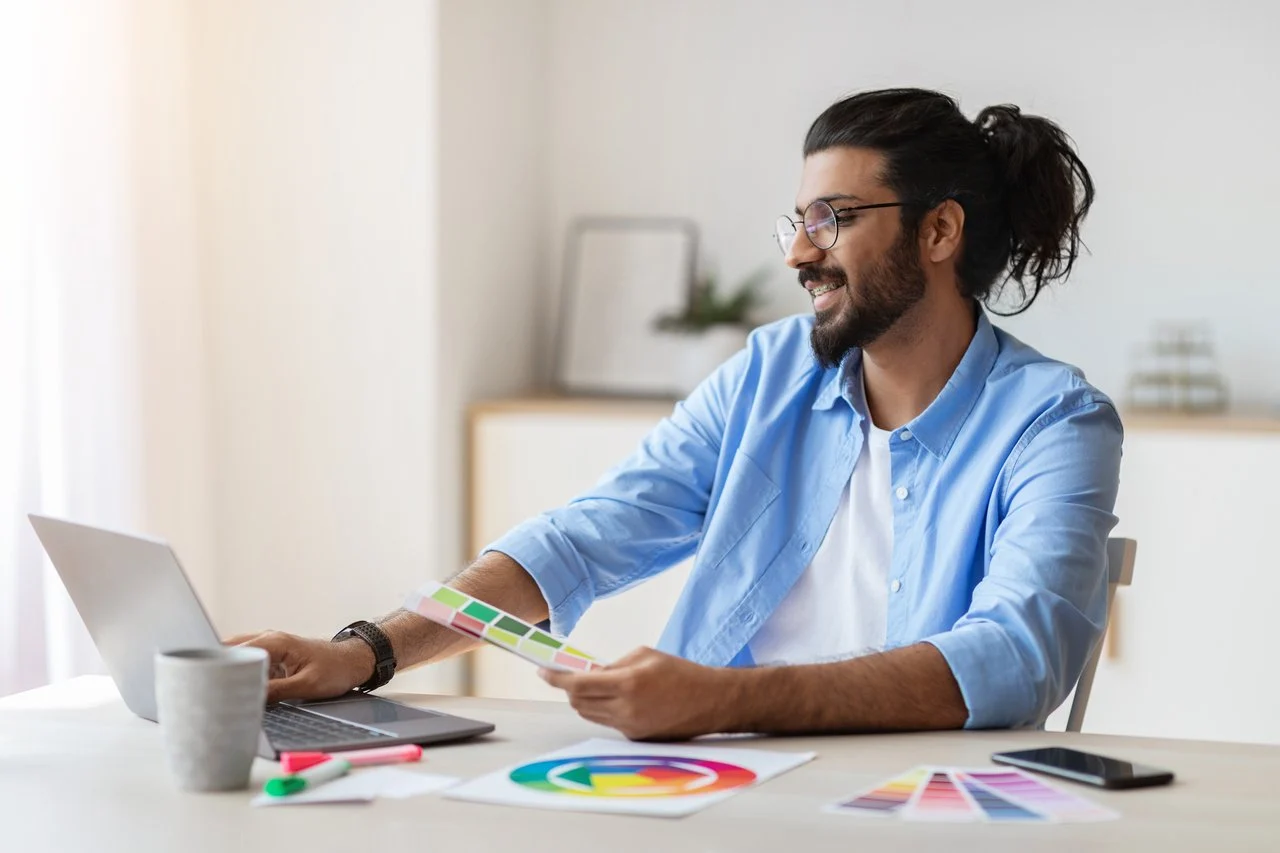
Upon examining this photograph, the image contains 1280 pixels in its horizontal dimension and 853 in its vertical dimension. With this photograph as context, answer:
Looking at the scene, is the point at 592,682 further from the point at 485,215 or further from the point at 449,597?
the point at 485,215

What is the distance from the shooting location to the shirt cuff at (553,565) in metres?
1.86

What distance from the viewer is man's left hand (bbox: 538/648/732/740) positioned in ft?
4.38

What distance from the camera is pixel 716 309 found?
11.5 ft

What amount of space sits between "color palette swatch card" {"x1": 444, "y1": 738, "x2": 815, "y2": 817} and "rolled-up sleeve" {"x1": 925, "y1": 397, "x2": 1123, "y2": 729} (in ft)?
0.86

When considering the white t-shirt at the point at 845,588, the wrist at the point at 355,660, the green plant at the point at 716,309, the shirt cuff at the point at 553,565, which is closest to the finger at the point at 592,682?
the wrist at the point at 355,660

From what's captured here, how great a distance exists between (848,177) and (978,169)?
0.20 meters

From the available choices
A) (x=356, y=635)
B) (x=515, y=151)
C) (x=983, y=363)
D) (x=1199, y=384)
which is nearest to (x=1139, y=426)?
(x=1199, y=384)

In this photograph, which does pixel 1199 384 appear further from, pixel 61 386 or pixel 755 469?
pixel 61 386

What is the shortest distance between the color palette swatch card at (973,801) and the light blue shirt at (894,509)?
0.90 ft

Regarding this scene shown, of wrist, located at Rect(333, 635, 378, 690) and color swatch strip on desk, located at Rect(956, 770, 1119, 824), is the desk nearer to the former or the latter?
color swatch strip on desk, located at Rect(956, 770, 1119, 824)

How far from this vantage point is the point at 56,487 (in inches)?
116

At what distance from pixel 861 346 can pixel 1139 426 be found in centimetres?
121

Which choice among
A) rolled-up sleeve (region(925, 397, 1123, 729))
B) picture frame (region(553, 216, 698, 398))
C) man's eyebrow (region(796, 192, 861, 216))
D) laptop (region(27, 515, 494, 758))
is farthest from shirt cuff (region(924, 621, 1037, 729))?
picture frame (region(553, 216, 698, 398))

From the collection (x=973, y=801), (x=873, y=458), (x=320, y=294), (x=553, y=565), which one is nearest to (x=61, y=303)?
(x=320, y=294)
